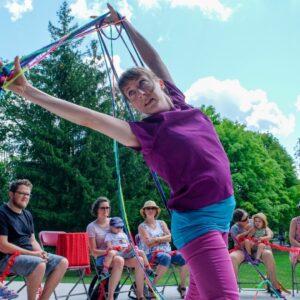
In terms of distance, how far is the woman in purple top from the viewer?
1.57 metres

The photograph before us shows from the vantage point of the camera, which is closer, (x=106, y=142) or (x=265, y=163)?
(x=106, y=142)

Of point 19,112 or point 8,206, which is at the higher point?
point 19,112

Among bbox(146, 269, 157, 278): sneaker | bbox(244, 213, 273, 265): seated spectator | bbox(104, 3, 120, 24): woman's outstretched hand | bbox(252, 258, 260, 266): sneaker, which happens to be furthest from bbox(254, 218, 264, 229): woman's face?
bbox(104, 3, 120, 24): woman's outstretched hand

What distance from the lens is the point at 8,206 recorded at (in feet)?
14.7

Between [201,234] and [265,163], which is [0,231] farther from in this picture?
[265,163]

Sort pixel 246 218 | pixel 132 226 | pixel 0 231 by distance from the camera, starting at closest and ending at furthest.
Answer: pixel 0 231 → pixel 246 218 → pixel 132 226

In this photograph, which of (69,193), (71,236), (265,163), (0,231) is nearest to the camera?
(0,231)

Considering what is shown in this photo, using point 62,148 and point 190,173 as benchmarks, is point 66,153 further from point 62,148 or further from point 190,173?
point 190,173

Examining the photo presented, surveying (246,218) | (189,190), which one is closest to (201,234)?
(189,190)

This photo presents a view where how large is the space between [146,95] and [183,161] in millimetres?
328

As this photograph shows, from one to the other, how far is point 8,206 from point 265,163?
74.9 ft

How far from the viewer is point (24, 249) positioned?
4340mm

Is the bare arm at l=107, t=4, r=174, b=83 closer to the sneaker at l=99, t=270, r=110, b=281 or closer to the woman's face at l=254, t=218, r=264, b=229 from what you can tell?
the sneaker at l=99, t=270, r=110, b=281

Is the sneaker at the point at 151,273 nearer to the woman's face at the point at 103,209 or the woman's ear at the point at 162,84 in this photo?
the woman's face at the point at 103,209
